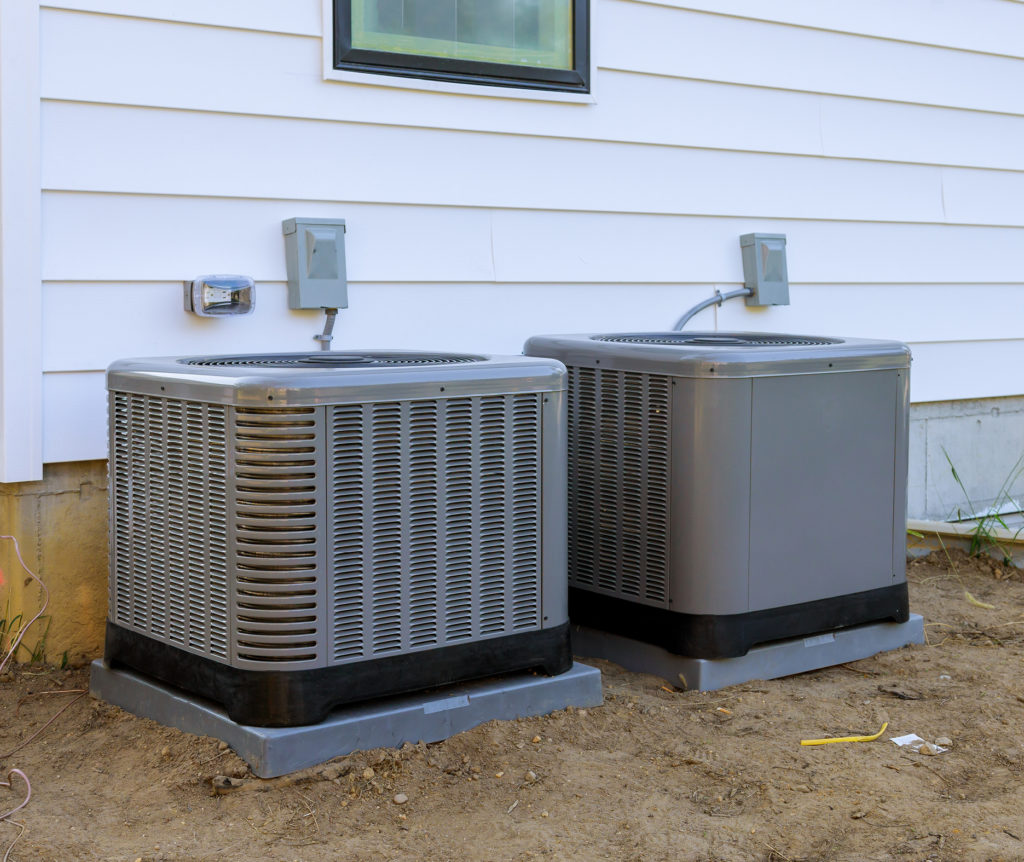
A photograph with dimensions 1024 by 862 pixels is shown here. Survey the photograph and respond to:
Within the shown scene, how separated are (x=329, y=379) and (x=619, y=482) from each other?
103 centimetres

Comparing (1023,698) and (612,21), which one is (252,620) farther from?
(612,21)

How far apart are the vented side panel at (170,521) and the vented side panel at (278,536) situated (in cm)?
5

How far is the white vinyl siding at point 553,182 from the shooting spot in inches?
120

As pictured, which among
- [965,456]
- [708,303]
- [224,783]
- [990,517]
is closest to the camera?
[224,783]

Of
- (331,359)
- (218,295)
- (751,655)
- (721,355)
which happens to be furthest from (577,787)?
(218,295)

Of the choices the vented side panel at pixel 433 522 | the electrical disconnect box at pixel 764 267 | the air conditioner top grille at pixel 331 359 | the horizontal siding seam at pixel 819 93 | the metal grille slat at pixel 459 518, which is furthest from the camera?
the electrical disconnect box at pixel 764 267

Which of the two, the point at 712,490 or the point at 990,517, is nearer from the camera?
the point at 712,490

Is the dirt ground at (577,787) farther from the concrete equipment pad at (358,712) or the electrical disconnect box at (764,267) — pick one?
the electrical disconnect box at (764,267)

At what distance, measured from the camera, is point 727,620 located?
3.02m

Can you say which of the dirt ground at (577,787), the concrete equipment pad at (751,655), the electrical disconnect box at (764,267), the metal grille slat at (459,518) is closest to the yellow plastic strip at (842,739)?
the dirt ground at (577,787)

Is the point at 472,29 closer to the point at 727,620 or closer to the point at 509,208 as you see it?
the point at 509,208

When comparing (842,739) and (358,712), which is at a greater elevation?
(358,712)

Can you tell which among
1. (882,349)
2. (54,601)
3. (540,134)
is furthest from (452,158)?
(54,601)

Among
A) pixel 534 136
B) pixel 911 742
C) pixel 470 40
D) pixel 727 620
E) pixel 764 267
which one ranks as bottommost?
pixel 911 742
